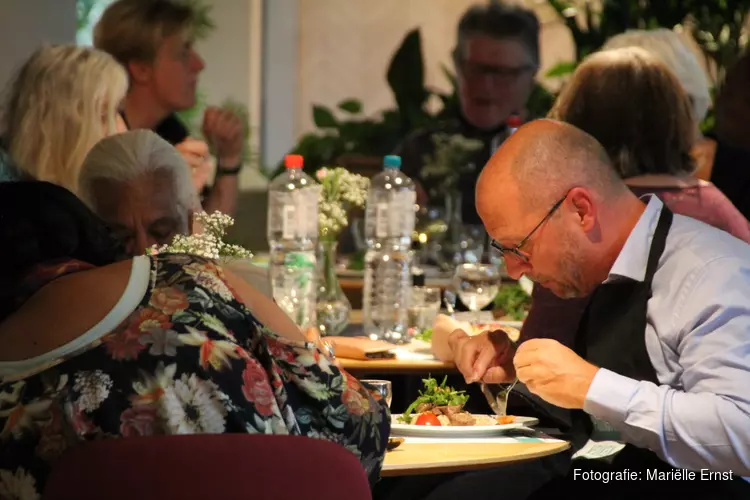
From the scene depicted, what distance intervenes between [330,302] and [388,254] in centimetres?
33

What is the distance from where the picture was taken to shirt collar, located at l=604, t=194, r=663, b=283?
2.42 meters

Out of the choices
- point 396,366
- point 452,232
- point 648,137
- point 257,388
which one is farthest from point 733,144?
point 257,388

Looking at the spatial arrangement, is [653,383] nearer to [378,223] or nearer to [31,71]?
[378,223]

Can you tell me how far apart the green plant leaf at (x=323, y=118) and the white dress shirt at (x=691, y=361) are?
15.9 ft

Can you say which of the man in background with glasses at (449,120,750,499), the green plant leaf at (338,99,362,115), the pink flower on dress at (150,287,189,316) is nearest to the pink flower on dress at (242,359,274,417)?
the pink flower on dress at (150,287,189,316)

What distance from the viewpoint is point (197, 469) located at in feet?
5.44

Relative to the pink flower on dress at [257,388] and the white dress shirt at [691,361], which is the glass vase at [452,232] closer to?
the white dress shirt at [691,361]

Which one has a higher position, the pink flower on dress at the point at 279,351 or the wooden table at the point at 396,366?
the pink flower on dress at the point at 279,351

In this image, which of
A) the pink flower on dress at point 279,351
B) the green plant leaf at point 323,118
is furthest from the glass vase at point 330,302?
the green plant leaf at point 323,118

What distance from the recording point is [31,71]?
4148 mm

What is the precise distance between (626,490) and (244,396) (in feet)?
3.28

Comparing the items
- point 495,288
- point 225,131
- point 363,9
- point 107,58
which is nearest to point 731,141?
point 495,288

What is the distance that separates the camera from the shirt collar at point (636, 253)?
242 centimetres

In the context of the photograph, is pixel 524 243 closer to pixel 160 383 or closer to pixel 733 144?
pixel 160 383
